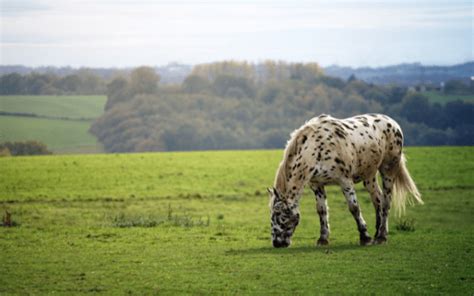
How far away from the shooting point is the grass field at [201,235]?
42.4 ft

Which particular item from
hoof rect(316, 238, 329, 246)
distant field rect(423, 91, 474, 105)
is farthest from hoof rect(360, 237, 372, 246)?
distant field rect(423, 91, 474, 105)

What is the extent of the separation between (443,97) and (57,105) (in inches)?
1918

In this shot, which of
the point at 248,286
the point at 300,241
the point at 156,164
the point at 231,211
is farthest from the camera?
the point at 156,164

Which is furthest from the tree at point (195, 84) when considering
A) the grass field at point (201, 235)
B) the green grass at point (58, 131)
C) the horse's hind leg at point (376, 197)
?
the horse's hind leg at point (376, 197)

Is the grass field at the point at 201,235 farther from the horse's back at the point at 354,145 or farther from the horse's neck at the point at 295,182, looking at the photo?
the horse's back at the point at 354,145

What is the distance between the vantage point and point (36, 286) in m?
12.9

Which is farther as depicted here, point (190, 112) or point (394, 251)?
point (190, 112)

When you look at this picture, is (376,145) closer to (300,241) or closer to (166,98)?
(300,241)

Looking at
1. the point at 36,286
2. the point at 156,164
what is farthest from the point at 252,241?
the point at 156,164

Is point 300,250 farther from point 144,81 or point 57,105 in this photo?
point 144,81

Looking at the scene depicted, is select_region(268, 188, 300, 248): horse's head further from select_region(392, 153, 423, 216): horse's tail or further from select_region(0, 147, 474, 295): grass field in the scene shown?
select_region(392, 153, 423, 216): horse's tail

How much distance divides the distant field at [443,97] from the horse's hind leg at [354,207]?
80745mm

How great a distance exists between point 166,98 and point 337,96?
25.3m

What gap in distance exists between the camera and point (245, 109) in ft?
392
